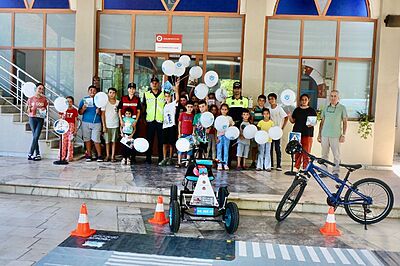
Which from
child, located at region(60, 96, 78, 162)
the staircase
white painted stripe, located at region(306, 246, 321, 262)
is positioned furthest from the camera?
the staircase

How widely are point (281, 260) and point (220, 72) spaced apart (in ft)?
19.9

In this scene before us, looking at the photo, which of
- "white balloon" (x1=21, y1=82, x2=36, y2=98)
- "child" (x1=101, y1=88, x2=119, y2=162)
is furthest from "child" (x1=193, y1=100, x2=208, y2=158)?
"white balloon" (x1=21, y1=82, x2=36, y2=98)

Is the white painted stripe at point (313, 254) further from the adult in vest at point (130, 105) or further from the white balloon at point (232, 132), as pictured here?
the adult in vest at point (130, 105)

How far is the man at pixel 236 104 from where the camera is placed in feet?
27.9

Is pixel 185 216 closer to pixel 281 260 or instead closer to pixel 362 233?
pixel 281 260

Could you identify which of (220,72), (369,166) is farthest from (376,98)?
(220,72)

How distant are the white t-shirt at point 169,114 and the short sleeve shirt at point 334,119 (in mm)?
2907

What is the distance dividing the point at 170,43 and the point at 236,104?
2277 millimetres

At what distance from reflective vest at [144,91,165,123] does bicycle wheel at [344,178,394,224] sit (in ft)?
13.6

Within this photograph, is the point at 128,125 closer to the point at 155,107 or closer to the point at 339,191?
the point at 155,107

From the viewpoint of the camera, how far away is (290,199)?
5.60 m

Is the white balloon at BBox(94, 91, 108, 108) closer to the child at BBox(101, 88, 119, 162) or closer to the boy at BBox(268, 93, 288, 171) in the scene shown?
the child at BBox(101, 88, 119, 162)

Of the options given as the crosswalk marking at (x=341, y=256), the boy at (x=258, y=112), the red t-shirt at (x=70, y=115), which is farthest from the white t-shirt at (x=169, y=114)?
the crosswalk marking at (x=341, y=256)

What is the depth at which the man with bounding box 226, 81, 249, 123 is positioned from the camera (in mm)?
8492
